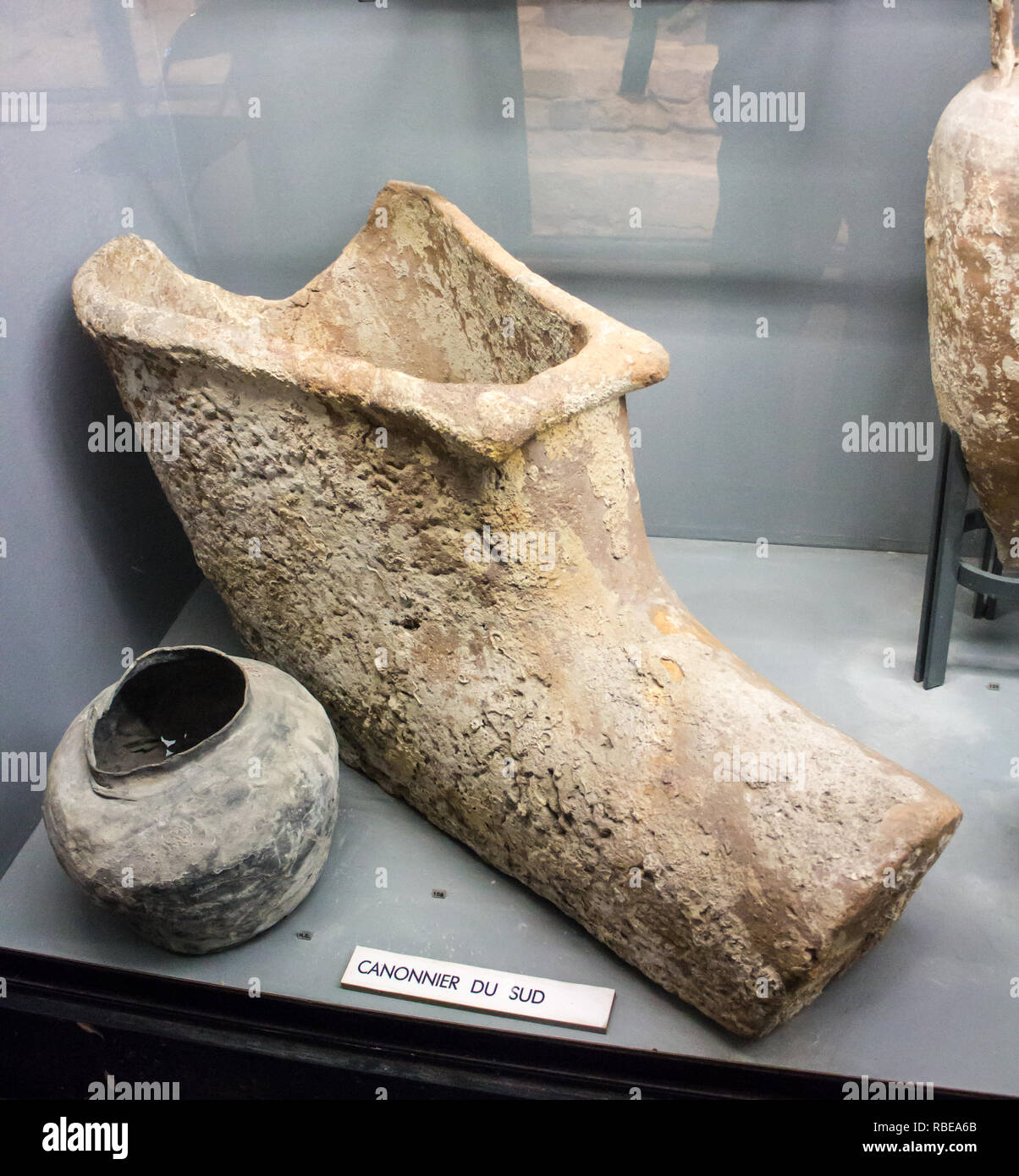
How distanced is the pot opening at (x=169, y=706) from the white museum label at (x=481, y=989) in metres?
0.64

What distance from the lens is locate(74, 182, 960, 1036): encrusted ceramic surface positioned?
88.9 inches

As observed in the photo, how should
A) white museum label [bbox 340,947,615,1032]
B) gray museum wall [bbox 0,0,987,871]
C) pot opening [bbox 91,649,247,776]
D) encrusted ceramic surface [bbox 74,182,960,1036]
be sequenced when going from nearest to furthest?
encrusted ceramic surface [bbox 74,182,960,1036]
white museum label [bbox 340,947,615,1032]
pot opening [bbox 91,649,247,776]
gray museum wall [bbox 0,0,987,871]

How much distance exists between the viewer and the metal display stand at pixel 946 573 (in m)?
2.97

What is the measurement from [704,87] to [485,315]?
87cm

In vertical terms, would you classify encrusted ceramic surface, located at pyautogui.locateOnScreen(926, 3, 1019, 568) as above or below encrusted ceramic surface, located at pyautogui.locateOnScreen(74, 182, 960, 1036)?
above

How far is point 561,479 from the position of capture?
2480 mm

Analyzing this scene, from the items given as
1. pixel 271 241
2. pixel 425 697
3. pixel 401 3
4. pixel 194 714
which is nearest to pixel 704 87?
pixel 401 3

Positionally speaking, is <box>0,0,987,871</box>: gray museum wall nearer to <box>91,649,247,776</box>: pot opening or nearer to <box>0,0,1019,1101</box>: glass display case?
<box>0,0,1019,1101</box>: glass display case

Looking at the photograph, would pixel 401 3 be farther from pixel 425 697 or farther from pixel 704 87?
pixel 425 697

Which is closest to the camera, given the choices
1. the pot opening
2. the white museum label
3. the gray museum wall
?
the white museum label

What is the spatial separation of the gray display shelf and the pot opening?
0.36 meters

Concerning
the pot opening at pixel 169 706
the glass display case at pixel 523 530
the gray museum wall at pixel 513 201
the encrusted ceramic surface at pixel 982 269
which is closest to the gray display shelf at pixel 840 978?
the glass display case at pixel 523 530

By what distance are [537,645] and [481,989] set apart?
2.37 feet

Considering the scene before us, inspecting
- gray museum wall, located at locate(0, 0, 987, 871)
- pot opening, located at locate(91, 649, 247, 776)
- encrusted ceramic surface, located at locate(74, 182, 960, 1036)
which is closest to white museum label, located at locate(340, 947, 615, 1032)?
encrusted ceramic surface, located at locate(74, 182, 960, 1036)
